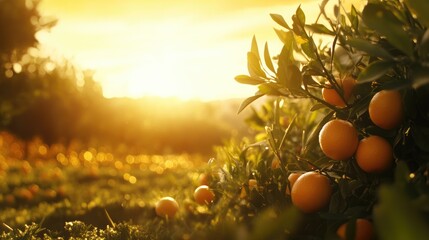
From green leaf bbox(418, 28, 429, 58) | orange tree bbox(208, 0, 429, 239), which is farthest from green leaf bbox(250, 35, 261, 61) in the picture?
green leaf bbox(418, 28, 429, 58)

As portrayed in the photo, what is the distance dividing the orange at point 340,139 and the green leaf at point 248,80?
28 cm

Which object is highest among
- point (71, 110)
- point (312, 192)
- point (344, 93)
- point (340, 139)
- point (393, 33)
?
point (71, 110)

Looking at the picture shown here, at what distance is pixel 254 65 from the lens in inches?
57.3

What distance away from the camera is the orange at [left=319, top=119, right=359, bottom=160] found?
4.21 feet

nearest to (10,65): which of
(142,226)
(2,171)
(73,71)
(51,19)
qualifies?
(51,19)

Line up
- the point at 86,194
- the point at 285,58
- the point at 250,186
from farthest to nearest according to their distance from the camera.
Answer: the point at 86,194 → the point at 250,186 → the point at 285,58

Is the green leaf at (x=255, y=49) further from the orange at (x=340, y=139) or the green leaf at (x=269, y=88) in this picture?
the orange at (x=340, y=139)

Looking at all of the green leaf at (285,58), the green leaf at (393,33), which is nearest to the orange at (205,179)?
the green leaf at (285,58)

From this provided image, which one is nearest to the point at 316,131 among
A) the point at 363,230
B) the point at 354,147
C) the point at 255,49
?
the point at 354,147

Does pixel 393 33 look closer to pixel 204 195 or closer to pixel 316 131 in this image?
pixel 316 131

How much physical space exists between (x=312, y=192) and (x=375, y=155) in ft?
0.65

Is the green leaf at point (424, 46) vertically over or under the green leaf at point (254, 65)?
under

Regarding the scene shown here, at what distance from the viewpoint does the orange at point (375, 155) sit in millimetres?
1268

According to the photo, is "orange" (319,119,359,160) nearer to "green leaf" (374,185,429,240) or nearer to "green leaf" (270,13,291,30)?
"green leaf" (270,13,291,30)
